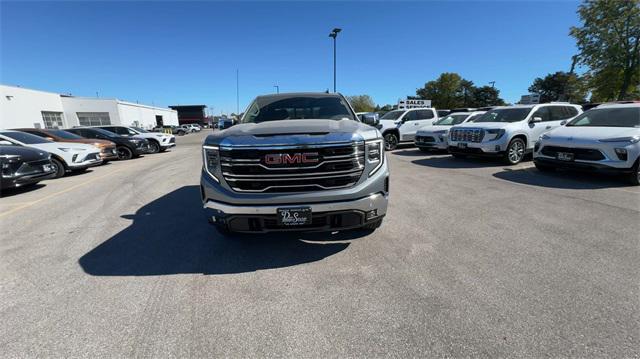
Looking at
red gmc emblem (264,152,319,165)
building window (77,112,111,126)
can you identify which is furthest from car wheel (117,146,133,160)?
building window (77,112,111,126)

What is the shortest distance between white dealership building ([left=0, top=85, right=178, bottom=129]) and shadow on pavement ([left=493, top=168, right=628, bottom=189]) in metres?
37.3

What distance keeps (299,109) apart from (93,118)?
47908mm

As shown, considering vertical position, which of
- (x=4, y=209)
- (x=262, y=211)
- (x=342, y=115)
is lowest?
(x=4, y=209)

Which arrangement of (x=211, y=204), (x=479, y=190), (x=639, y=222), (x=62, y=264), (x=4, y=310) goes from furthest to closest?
(x=479, y=190), (x=639, y=222), (x=62, y=264), (x=211, y=204), (x=4, y=310)

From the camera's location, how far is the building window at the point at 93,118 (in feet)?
127

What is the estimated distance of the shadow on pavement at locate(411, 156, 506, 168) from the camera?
8834mm

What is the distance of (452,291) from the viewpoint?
2.53 meters

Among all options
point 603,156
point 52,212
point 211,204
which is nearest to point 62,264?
point 211,204

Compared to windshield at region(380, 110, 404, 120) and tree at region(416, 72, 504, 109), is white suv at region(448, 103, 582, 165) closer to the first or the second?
windshield at region(380, 110, 404, 120)

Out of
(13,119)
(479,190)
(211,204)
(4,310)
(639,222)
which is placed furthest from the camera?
(13,119)

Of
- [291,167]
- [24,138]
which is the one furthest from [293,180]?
[24,138]

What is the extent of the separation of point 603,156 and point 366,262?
6.15 meters

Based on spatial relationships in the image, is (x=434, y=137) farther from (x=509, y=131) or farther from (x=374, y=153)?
(x=374, y=153)

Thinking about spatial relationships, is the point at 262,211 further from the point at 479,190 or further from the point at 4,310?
the point at 479,190
